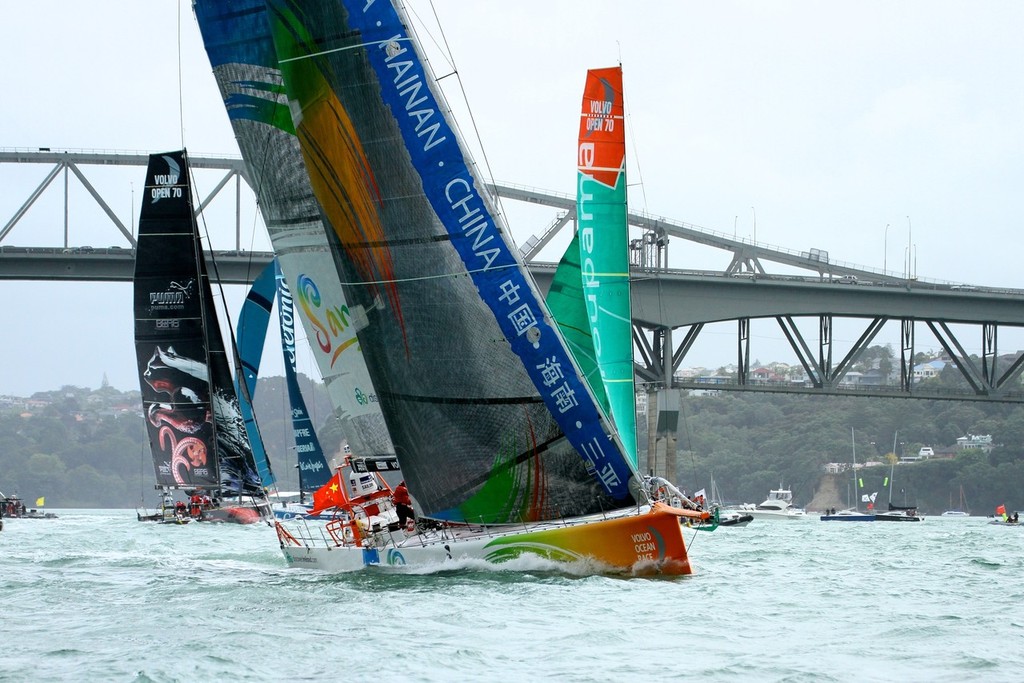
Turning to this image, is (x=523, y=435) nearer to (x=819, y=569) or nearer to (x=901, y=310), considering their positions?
(x=819, y=569)

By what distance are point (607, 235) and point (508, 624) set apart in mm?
14763

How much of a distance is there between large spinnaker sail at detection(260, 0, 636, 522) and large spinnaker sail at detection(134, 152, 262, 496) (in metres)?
17.5

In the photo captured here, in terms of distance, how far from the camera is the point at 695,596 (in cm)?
1497

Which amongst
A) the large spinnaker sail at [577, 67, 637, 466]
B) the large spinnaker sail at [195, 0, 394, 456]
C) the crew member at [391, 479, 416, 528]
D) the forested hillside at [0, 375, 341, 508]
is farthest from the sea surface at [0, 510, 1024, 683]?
the forested hillside at [0, 375, 341, 508]

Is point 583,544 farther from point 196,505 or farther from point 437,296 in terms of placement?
point 196,505

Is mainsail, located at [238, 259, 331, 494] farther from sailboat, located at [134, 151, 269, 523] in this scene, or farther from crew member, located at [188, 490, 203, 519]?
crew member, located at [188, 490, 203, 519]

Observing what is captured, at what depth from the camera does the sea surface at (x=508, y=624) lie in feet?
34.3

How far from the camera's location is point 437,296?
658 inches

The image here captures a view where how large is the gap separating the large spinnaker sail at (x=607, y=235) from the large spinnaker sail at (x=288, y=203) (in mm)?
6016

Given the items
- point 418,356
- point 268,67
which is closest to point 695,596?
point 418,356

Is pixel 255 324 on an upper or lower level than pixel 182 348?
upper

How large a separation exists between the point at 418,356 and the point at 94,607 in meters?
4.66

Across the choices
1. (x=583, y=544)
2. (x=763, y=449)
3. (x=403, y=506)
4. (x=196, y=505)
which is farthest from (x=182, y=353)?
(x=763, y=449)

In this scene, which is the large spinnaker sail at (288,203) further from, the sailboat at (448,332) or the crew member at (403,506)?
the sailboat at (448,332)
